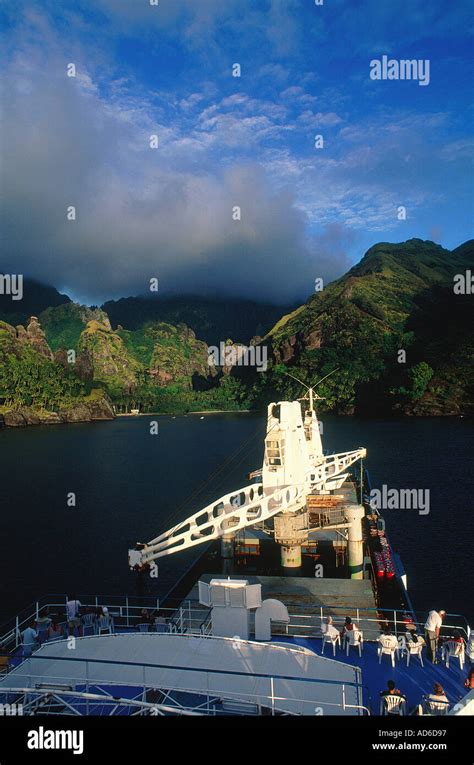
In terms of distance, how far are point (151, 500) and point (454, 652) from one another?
60336mm

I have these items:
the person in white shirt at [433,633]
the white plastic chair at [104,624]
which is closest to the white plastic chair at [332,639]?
the person in white shirt at [433,633]

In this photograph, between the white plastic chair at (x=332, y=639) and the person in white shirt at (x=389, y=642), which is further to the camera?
the white plastic chair at (x=332, y=639)

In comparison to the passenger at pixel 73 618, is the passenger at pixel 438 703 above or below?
above

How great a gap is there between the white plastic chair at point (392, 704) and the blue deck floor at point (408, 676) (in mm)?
987

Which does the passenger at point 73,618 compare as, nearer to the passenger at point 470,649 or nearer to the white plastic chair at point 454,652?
the white plastic chair at point 454,652

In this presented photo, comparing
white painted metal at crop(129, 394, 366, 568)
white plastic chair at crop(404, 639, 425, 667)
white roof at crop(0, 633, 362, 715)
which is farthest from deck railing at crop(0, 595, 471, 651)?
white roof at crop(0, 633, 362, 715)

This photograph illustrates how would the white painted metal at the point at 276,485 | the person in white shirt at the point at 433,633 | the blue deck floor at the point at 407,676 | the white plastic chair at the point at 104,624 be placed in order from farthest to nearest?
the white painted metal at the point at 276,485
the white plastic chair at the point at 104,624
the person in white shirt at the point at 433,633
the blue deck floor at the point at 407,676

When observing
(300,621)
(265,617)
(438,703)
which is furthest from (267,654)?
(300,621)

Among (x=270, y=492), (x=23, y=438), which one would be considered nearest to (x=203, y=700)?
(x=270, y=492)

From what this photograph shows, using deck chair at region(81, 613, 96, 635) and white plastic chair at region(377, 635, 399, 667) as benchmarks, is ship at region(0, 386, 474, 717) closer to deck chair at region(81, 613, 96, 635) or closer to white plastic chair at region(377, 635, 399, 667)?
white plastic chair at region(377, 635, 399, 667)

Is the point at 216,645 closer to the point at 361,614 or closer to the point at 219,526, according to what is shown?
the point at 361,614

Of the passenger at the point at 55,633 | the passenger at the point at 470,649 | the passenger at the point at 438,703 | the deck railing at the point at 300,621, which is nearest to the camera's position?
the passenger at the point at 438,703

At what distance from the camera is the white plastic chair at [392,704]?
51.2ft

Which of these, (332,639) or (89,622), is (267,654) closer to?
(332,639)
